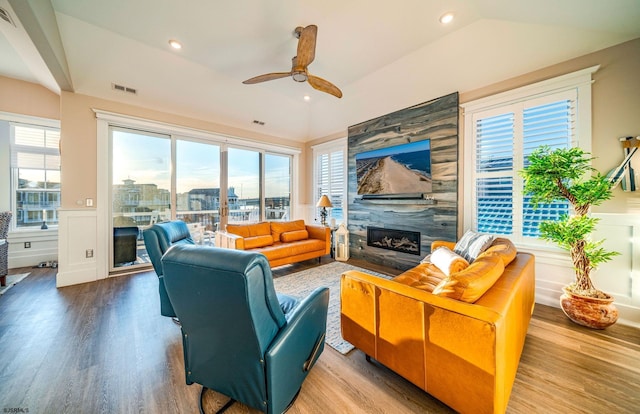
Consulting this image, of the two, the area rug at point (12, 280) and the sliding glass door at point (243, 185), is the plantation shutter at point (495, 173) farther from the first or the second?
the area rug at point (12, 280)

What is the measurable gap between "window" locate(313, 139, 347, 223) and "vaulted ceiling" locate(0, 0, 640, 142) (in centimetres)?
140

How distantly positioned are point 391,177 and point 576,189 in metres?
2.35

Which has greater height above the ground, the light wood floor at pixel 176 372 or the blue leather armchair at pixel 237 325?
the blue leather armchair at pixel 237 325

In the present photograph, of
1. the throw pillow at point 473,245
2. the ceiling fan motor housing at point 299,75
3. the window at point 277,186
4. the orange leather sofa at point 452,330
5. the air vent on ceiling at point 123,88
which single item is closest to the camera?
the orange leather sofa at point 452,330

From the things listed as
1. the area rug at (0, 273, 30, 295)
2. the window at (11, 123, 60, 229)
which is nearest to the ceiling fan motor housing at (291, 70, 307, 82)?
the area rug at (0, 273, 30, 295)

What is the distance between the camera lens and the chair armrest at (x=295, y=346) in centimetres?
112

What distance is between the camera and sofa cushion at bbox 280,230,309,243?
431 centimetres

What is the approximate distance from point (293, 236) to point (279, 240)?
28 cm

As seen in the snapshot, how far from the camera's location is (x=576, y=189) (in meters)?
2.16

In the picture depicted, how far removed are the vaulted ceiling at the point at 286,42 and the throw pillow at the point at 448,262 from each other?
2564 mm

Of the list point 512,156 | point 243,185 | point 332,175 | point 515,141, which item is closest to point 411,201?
point 512,156

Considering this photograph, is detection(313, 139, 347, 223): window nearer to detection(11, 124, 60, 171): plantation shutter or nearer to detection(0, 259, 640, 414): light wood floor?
detection(0, 259, 640, 414): light wood floor

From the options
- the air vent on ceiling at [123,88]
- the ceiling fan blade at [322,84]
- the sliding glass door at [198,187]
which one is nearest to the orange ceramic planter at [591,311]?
the ceiling fan blade at [322,84]

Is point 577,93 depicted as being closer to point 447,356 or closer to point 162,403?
point 447,356
